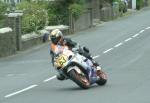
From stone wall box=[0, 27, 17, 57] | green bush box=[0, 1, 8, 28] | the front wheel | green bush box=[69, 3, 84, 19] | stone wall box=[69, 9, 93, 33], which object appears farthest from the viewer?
green bush box=[69, 3, 84, 19]

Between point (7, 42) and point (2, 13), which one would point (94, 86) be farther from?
point (2, 13)

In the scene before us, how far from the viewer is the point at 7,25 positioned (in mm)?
30375

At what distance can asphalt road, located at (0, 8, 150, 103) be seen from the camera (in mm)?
14270

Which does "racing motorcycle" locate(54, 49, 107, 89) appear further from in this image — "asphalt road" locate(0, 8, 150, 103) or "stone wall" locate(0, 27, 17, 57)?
"stone wall" locate(0, 27, 17, 57)

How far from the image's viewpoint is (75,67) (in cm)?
1568

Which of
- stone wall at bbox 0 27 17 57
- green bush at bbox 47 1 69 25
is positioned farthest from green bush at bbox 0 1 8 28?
green bush at bbox 47 1 69 25

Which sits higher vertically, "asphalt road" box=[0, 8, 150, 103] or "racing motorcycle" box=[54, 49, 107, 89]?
"racing motorcycle" box=[54, 49, 107, 89]

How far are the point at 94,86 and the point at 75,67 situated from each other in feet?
3.85

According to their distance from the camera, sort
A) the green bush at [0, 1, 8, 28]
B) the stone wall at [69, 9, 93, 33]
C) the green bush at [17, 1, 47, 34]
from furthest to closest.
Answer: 1. the stone wall at [69, 9, 93, 33]
2. the green bush at [17, 1, 47, 34]
3. the green bush at [0, 1, 8, 28]

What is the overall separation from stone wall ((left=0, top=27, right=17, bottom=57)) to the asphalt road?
0.44 metres

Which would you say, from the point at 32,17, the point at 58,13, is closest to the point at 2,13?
the point at 32,17

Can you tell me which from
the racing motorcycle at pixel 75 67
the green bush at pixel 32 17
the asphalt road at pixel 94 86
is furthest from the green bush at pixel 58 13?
the racing motorcycle at pixel 75 67

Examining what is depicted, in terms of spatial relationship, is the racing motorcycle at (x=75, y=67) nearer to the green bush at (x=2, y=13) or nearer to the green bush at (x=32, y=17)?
the green bush at (x=2, y=13)

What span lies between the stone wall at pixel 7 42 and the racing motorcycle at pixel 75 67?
1205cm
